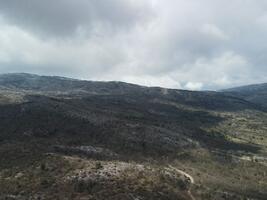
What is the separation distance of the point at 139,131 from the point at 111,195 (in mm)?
80634

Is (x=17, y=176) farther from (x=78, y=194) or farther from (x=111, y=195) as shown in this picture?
(x=111, y=195)

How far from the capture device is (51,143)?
5753 inches

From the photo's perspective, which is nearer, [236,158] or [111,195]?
[111,195]

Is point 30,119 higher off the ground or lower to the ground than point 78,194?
higher

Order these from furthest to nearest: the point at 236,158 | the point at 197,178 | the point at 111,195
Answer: the point at 236,158, the point at 197,178, the point at 111,195

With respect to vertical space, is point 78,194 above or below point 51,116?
below

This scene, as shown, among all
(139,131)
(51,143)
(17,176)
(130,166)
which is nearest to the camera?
(17,176)

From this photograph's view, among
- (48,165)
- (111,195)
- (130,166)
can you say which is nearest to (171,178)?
(130,166)

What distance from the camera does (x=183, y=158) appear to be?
149875 mm

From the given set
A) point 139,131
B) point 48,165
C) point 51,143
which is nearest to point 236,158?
point 139,131

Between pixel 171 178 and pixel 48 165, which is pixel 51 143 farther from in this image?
pixel 171 178

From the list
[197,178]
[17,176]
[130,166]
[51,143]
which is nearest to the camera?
[17,176]

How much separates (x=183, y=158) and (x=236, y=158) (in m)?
27.5

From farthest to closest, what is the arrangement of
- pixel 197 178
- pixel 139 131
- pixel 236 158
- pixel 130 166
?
pixel 139 131
pixel 236 158
pixel 197 178
pixel 130 166
